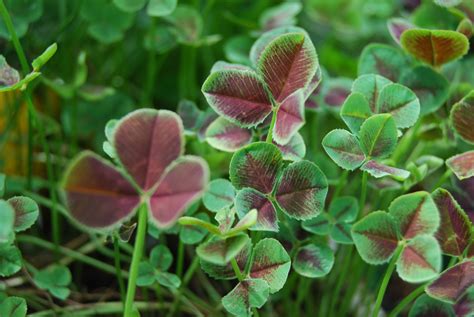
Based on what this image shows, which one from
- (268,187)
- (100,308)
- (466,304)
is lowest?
(100,308)

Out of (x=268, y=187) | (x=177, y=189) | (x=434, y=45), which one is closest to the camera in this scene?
(x=177, y=189)

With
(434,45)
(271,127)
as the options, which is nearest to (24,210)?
(271,127)

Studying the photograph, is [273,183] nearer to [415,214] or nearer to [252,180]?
[252,180]

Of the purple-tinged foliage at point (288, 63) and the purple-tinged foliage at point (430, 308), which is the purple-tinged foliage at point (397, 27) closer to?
the purple-tinged foliage at point (288, 63)

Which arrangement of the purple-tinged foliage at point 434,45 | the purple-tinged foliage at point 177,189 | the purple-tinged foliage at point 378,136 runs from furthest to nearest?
the purple-tinged foliage at point 434,45 < the purple-tinged foliage at point 378,136 < the purple-tinged foliage at point 177,189

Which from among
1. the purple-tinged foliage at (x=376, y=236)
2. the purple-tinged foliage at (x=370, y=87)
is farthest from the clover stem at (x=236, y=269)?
the purple-tinged foliage at (x=370, y=87)

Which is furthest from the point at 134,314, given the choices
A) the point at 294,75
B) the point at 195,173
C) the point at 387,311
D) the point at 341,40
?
the point at 341,40

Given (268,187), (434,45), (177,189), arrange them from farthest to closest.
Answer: (434,45)
(268,187)
(177,189)

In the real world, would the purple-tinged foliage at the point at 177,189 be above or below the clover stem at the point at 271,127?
above
